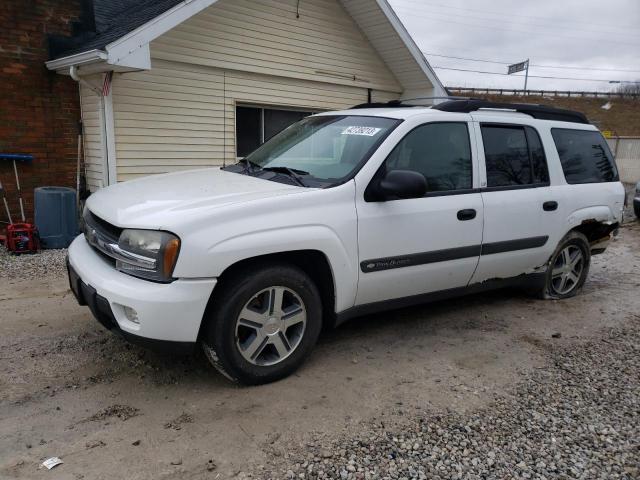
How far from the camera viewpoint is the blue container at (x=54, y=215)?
683 cm

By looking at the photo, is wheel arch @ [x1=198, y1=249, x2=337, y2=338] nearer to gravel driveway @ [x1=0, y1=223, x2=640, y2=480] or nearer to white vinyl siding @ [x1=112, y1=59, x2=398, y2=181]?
gravel driveway @ [x1=0, y1=223, x2=640, y2=480]

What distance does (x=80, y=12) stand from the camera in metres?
7.67

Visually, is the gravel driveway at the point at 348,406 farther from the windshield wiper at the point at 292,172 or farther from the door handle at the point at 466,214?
the windshield wiper at the point at 292,172

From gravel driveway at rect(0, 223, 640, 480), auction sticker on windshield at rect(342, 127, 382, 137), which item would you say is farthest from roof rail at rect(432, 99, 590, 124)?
gravel driveway at rect(0, 223, 640, 480)

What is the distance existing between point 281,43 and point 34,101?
13.5 feet

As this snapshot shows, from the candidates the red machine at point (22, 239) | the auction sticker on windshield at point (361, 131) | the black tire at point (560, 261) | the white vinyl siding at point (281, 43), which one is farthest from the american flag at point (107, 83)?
the black tire at point (560, 261)

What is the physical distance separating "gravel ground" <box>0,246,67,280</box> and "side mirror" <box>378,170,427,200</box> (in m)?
4.11

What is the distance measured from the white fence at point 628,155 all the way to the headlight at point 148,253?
19.2 metres

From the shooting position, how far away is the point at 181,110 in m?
8.21

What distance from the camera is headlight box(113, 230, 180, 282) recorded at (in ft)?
9.49

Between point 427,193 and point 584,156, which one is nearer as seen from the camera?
point 427,193

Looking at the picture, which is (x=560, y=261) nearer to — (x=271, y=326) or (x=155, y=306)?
(x=271, y=326)

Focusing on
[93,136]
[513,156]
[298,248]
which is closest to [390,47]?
[93,136]

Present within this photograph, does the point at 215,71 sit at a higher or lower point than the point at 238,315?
higher
